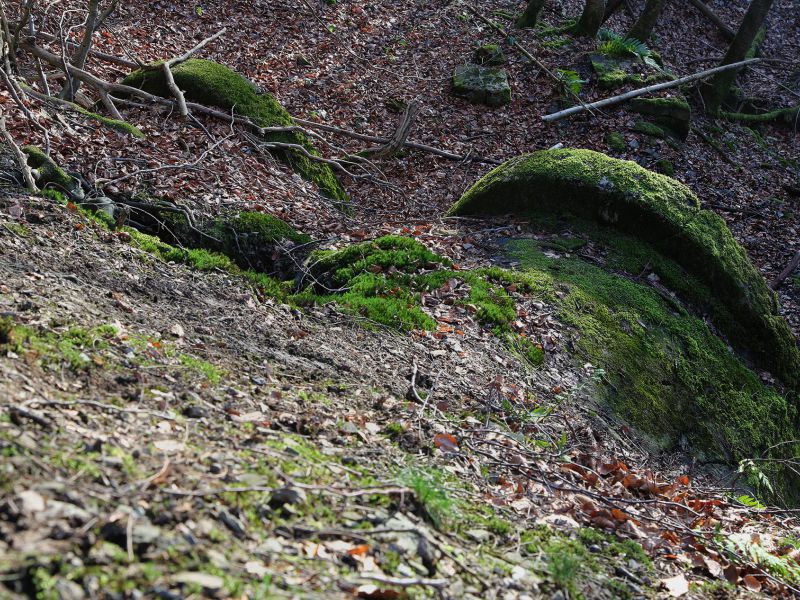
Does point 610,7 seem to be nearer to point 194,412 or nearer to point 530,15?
point 530,15

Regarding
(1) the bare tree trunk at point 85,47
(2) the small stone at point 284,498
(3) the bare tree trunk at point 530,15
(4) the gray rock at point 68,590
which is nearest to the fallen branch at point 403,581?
(2) the small stone at point 284,498

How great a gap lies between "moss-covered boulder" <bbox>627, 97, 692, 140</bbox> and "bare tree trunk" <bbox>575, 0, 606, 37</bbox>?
115 inches

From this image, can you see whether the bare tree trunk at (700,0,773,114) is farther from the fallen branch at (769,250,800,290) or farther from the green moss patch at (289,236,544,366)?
the green moss patch at (289,236,544,366)

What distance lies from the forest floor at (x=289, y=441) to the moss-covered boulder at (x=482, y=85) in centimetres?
439

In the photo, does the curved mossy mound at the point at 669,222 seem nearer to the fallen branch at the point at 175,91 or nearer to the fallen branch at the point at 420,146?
the fallen branch at the point at 420,146

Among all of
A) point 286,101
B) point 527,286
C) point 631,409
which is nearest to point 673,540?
point 631,409

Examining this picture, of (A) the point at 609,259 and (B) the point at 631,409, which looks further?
(A) the point at 609,259

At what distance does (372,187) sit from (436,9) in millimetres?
7271

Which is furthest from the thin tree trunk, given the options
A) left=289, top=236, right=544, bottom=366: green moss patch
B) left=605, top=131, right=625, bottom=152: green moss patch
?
left=289, top=236, right=544, bottom=366: green moss patch

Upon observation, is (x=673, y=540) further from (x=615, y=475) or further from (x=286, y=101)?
(x=286, y=101)

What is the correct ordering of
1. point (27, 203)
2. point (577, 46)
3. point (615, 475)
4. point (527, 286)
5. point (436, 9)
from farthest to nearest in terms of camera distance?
point (436, 9) < point (577, 46) < point (527, 286) < point (27, 203) < point (615, 475)

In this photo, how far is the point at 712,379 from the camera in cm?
595

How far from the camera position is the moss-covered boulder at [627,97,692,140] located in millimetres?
11289

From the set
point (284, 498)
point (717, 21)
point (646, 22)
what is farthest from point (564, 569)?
point (717, 21)
